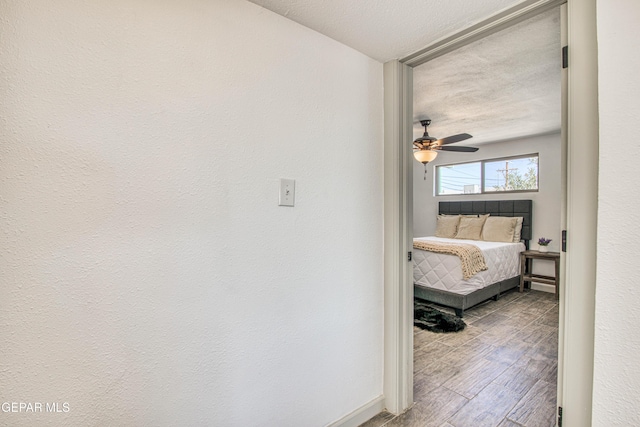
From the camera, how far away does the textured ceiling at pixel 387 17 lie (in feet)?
4.17

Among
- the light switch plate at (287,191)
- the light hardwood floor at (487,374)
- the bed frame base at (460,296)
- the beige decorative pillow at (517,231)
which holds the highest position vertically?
the light switch plate at (287,191)

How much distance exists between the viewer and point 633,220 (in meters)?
0.90

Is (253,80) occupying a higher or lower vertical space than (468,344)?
higher

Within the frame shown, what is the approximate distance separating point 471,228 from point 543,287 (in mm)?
1243

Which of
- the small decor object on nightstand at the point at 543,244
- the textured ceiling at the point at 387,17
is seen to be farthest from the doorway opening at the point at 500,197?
the textured ceiling at the point at 387,17

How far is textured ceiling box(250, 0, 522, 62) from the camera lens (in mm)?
1270

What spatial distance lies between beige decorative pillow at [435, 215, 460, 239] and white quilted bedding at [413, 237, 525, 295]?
851mm

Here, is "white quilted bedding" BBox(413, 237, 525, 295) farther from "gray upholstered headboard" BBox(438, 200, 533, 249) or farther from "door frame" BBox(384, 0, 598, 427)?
"door frame" BBox(384, 0, 598, 427)

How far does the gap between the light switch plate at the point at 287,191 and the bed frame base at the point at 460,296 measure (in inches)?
108

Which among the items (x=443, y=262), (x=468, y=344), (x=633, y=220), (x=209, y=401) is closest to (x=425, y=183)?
(x=443, y=262)

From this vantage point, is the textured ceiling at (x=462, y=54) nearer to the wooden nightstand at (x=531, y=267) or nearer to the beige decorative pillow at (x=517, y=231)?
the beige decorative pillow at (x=517, y=231)

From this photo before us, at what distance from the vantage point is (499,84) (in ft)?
8.52

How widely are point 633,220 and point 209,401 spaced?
156 cm

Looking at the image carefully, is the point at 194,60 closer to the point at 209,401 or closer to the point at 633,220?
the point at 209,401
